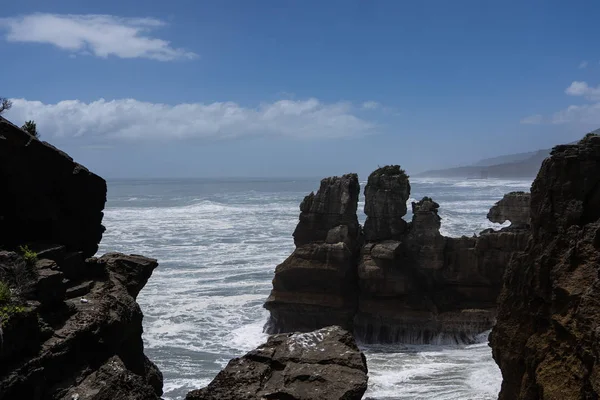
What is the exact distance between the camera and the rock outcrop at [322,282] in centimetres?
2573

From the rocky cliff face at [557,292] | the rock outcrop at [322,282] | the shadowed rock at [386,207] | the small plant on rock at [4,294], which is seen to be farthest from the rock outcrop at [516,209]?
the small plant on rock at [4,294]

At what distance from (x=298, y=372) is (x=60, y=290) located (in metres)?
4.70

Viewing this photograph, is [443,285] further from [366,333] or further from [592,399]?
[592,399]

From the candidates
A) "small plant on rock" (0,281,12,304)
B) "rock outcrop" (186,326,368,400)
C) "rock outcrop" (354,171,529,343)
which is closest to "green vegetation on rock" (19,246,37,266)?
"small plant on rock" (0,281,12,304)

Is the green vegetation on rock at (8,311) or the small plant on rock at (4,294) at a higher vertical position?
the small plant on rock at (4,294)

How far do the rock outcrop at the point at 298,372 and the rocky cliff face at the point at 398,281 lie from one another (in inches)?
644

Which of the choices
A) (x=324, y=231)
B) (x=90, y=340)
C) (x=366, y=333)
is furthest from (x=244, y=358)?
(x=324, y=231)

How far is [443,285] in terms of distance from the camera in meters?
25.8

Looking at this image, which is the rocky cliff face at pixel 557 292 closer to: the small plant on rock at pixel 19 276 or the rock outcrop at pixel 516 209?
the small plant on rock at pixel 19 276

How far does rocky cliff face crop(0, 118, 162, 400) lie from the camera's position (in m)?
8.86

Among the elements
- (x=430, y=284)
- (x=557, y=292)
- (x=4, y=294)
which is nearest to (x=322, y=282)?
(x=430, y=284)

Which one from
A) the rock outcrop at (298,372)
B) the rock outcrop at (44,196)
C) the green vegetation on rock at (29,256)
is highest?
the rock outcrop at (44,196)

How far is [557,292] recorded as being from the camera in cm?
1177

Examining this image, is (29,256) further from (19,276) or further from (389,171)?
(389,171)
